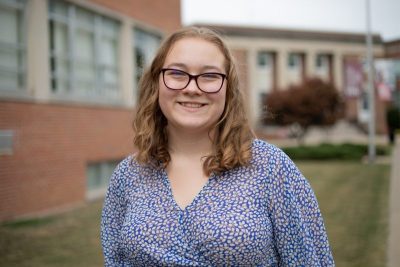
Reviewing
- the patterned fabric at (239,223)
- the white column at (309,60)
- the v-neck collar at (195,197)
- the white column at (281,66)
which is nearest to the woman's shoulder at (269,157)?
the patterned fabric at (239,223)

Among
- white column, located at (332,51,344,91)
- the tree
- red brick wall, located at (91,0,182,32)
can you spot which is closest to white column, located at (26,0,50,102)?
red brick wall, located at (91,0,182,32)

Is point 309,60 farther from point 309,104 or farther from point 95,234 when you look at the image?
point 95,234

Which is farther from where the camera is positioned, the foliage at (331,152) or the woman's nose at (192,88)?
the foliage at (331,152)

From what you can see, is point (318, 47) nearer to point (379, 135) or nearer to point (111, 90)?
point (379, 135)

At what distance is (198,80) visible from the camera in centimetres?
192

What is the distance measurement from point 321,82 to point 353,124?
17470mm

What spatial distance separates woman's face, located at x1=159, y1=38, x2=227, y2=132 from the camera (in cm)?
191

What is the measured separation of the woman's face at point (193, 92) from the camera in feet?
6.26

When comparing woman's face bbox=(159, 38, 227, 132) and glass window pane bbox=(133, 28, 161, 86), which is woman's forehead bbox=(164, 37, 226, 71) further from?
glass window pane bbox=(133, 28, 161, 86)

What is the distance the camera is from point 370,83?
723 inches

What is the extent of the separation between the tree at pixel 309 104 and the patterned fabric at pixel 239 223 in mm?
22246

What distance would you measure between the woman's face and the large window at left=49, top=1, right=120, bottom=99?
7.24 m

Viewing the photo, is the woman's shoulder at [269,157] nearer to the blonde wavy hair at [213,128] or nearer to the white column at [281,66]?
the blonde wavy hair at [213,128]

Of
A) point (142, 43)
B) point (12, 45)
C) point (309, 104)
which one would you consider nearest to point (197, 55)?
point (12, 45)
